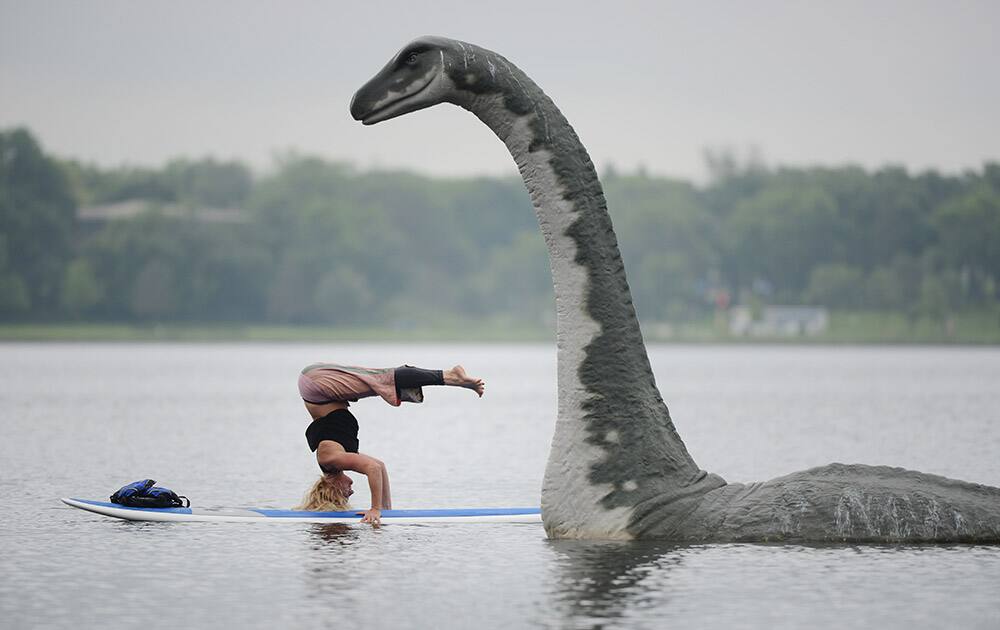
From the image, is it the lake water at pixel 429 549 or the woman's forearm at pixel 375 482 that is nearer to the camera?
the lake water at pixel 429 549

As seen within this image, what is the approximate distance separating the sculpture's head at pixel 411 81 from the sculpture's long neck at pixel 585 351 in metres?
0.17

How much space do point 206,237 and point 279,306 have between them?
9.94 metres

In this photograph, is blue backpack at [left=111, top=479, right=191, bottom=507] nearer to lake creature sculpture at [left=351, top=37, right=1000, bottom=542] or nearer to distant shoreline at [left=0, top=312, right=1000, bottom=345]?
lake creature sculpture at [left=351, top=37, right=1000, bottom=542]

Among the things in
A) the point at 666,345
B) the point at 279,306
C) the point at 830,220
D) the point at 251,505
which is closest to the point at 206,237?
the point at 279,306

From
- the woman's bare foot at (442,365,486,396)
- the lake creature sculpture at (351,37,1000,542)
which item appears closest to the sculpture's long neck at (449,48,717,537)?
the lake creature sculpture at (351,37,1000,542)

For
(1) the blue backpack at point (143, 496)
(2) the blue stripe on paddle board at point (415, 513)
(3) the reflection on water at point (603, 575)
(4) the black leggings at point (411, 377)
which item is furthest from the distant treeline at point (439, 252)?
Result: (3) the reflection on water at point (603, 575)

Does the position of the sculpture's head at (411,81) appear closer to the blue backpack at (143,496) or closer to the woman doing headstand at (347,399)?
the woman doing headstand at (347,399)

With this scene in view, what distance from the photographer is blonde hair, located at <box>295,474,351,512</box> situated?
17.0m

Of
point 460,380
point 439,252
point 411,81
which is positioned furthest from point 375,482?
point 439,252

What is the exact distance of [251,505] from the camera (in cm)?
2039

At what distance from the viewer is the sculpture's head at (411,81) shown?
15.1 m

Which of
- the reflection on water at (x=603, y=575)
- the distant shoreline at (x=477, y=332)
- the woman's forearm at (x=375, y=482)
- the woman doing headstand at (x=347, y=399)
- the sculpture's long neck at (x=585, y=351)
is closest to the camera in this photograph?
the reflection on water at (x=603, y=575)

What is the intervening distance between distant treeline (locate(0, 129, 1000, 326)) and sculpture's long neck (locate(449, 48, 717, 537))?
14880cm

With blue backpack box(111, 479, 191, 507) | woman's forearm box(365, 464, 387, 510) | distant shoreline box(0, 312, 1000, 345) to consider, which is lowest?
blue backpack box(111, 479, 191, 507)
